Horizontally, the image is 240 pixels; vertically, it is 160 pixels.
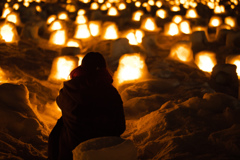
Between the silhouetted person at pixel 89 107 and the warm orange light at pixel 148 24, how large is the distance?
7249 mm

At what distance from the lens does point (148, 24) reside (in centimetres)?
984

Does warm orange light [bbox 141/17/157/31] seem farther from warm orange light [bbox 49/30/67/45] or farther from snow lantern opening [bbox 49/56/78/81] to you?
snow lantern opening [bbox 49/56/78/81]

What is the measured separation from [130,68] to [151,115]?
1.96 metres

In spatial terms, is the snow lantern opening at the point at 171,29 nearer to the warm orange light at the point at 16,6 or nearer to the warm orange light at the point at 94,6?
the warm orange light at the point at 94,6

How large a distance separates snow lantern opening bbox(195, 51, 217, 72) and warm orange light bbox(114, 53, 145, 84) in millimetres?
2215

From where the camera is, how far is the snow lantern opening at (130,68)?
6.09 meters

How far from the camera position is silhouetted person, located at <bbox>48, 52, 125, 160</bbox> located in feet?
8.52

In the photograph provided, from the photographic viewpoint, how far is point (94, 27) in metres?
9.24

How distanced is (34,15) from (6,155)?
27.6 feet

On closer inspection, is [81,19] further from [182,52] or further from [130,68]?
[130,68]

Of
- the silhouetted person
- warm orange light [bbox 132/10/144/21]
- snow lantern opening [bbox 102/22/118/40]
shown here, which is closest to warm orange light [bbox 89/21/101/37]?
snow lantern opening [bbox 102/22/118/40]

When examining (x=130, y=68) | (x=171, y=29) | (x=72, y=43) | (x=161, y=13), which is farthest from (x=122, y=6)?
(x=130, y=68)

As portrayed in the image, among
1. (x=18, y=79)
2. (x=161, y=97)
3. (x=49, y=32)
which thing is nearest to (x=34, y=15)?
(x=49, y=32)

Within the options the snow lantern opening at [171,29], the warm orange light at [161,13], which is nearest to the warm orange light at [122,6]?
the warm orange light at [161,13]
